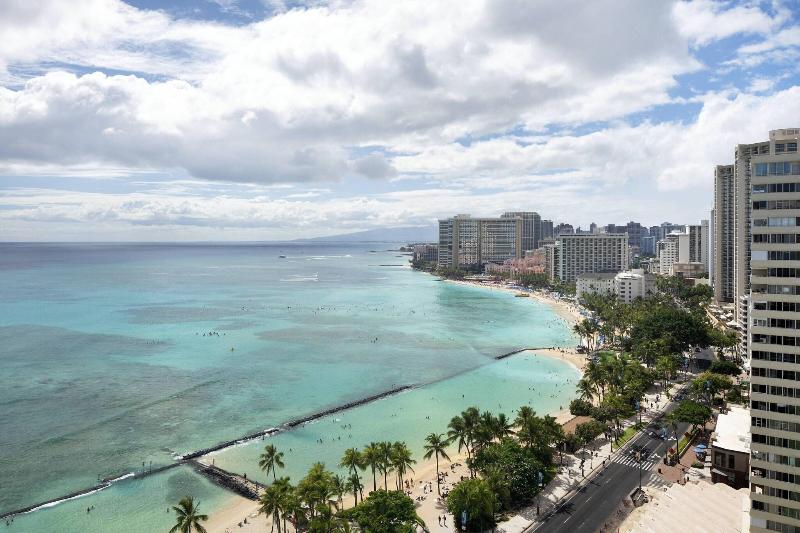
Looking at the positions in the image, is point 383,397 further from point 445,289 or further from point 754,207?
point 445,289

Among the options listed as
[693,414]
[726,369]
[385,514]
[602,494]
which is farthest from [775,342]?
[726,369]

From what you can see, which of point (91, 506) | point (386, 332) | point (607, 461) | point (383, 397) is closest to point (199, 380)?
point (383, 397)

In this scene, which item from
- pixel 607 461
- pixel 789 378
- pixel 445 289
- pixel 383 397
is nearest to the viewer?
pixel 789 378

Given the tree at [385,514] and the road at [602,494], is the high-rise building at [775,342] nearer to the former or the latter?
the road at [602,494]

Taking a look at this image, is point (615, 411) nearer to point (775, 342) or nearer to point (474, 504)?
point (474, 504)

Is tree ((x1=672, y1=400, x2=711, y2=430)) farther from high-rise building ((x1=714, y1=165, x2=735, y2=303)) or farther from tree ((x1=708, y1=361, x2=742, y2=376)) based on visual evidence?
high-rise building ((x1=714, y1=165, x2=735, y2=303))

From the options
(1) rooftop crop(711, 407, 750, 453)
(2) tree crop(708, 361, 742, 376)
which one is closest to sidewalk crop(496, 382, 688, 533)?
(1) rooftop crop(711, 407, 750, 453)
